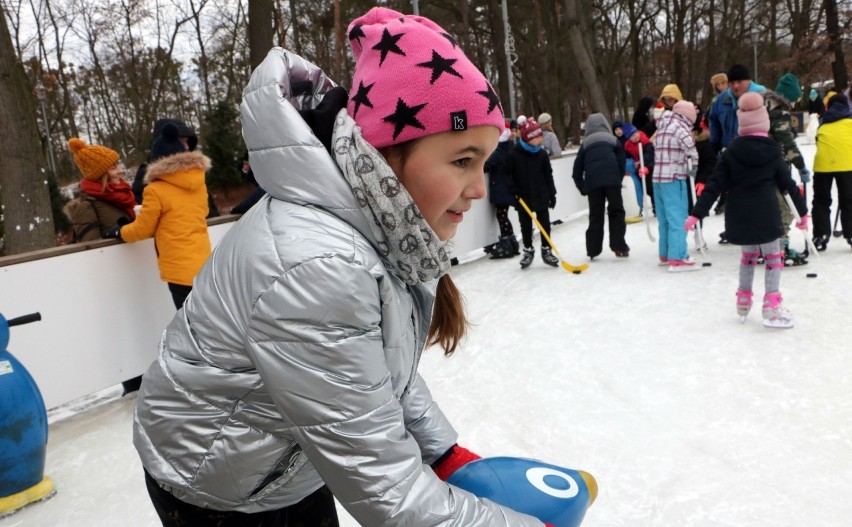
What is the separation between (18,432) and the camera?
296 cm

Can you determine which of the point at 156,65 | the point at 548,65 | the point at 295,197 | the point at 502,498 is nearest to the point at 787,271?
the point at 502,498

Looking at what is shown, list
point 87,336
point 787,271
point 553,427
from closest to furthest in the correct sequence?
1. point 553,427
2. point 87,336
3. point 787,271

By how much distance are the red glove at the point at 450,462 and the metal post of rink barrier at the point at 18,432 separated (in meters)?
2.24

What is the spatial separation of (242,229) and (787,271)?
6127 mm

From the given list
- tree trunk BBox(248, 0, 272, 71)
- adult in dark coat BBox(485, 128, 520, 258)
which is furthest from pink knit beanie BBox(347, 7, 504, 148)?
tree trunk BBox(248, 0, 272, 71)

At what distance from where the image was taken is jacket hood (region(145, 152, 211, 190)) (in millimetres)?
4375

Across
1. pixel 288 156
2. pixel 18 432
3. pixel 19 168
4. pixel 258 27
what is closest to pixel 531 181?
pixel 258 27

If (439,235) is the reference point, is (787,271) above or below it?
below

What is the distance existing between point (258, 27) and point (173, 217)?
18.2ft

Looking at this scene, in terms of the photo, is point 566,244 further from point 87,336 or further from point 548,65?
point 548,65

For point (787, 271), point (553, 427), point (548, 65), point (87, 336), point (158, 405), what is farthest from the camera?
point (548, 65)

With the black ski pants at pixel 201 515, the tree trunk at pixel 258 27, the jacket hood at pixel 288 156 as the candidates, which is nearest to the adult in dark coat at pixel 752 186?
the black ski pants at pixel 201 515

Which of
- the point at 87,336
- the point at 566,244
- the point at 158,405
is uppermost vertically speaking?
the point at 158,405

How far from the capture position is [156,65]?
23.2m
